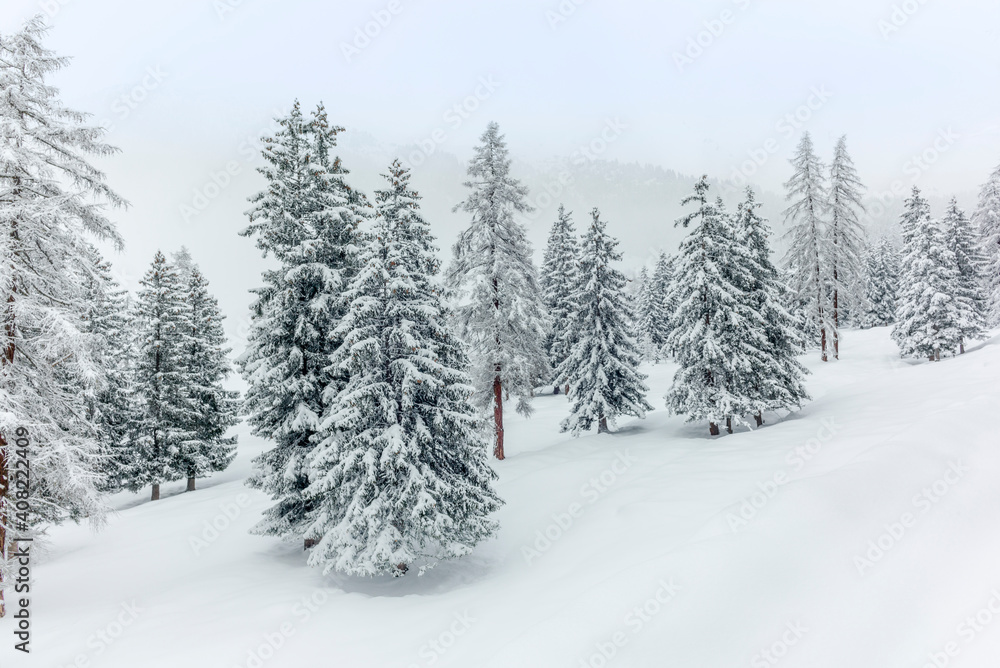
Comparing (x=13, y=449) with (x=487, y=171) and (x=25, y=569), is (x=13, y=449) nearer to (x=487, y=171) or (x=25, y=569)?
(x=25, y=569)

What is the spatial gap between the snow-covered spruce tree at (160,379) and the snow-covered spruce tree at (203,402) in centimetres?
34

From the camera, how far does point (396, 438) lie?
11766mm

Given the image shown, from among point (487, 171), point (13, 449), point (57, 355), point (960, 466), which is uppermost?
point (487, 171)

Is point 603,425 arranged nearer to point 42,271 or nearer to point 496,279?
point 496,279

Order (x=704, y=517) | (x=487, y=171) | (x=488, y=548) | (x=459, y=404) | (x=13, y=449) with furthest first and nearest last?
(x=487, y=171) < (x=488, y=548) < (x=459, y=404) < (x=704, y=517) < (x=13, y=449)

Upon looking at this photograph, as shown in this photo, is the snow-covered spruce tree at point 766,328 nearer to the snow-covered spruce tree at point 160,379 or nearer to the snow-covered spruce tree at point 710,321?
the snow-covered spruce tree at point 710,321

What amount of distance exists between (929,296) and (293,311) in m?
37.7

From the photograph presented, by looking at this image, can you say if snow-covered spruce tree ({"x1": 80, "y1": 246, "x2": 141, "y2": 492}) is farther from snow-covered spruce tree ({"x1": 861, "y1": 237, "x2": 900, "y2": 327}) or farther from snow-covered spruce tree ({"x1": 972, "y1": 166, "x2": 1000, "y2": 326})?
snow-covered spruce tree ({"x1": 861, "y1": 237, "x2": 900, "y2": 327})

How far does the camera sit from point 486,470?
44.2 feet

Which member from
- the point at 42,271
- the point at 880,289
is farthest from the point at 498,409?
the point at 880,289

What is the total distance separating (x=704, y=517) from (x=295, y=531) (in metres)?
11.1

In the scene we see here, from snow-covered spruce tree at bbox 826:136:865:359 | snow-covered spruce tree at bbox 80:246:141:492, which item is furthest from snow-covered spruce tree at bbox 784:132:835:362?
snow-covered spruce tree at bbox 80:246:141:492

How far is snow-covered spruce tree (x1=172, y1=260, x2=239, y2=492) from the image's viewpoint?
84.6ft

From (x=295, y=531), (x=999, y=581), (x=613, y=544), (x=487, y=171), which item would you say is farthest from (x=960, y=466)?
(x=487, y=171)
